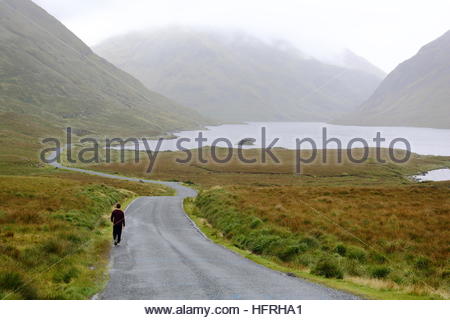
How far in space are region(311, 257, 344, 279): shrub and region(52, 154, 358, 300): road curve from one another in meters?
1.52

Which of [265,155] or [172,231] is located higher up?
[265,155]

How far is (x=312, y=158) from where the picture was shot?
12400cm

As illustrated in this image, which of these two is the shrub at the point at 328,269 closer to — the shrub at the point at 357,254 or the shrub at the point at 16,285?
the shrub at the point at 357,254

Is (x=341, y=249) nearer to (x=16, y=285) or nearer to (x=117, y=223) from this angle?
(x=117, y=223)

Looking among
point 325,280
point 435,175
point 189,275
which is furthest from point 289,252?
point 435,175

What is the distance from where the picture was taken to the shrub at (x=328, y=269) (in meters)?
15.4

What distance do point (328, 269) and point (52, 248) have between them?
12146 millimetres

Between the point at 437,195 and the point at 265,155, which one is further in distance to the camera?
the point at 265,155

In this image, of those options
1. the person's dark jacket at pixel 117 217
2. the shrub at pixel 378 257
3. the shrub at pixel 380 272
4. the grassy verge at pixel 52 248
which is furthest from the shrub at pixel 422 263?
the person's dark jacket at pixel 117 217

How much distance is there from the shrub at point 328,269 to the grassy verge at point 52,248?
8399mm
